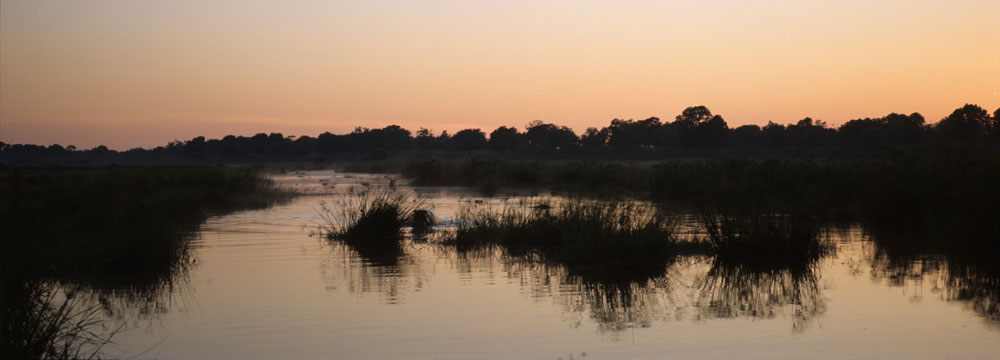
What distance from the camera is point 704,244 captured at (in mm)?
13125

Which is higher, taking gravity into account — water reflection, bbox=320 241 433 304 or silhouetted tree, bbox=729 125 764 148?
silhouetted tree, bbox=729 125 764 148

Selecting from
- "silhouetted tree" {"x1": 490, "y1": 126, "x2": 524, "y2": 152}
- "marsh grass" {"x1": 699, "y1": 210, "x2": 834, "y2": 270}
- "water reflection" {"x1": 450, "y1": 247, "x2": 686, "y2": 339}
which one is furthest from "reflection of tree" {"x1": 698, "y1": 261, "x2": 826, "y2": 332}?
"silhouetted tree" {"x1": 490, "y1": 126, "x2": 524, "y2": 152}

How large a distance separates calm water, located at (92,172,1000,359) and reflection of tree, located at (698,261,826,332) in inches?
1.0

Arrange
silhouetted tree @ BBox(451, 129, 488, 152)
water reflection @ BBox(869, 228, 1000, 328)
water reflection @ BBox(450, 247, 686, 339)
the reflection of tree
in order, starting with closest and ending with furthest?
water reflection @ BBox(450, 247, 686, 339) < the reflection of tree < water reflection @ BBox(869, 228, 1000, 328) < silhouetted tree @ BBox(451, 129, 488, 152)

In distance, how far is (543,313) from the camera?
28.3 feet

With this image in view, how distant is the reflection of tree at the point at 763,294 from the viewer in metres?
8.63

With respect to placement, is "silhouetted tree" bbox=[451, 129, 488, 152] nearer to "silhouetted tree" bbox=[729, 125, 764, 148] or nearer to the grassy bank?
"silhouetted tree" bbox=[729, 125, 764, 148]

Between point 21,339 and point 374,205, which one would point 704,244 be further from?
point 21,339

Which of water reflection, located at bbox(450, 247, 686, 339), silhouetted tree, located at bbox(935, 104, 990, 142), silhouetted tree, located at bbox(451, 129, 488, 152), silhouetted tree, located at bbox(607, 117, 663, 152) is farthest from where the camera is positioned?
silhouetted tree, located at bbox(451, 129, 488, 152)

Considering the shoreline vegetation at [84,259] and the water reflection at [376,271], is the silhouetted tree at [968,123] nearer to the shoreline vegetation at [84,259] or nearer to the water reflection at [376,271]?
the water reflection at [376,271]

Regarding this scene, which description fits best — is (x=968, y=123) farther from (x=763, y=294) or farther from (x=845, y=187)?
(x=763, y=294)

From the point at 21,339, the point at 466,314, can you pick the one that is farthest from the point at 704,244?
the point at 21,339

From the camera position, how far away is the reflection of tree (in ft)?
28.3

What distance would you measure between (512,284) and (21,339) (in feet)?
20.4
